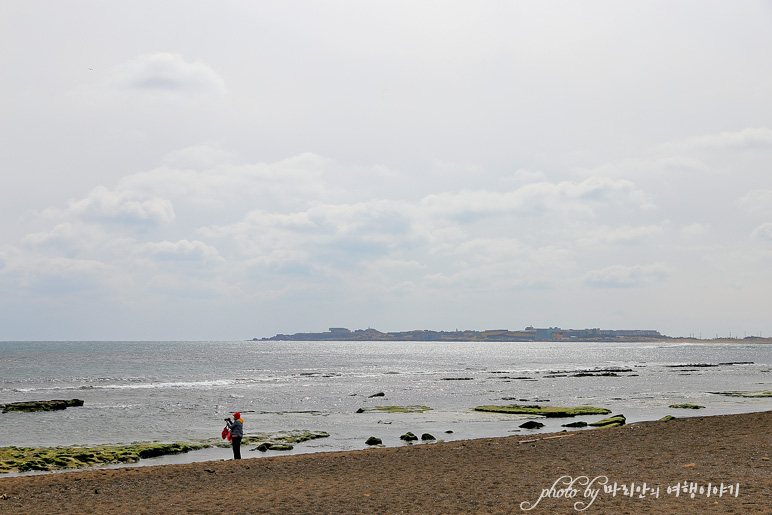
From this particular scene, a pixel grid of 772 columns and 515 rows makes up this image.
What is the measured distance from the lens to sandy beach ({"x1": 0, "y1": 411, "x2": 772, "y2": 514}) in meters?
16.4

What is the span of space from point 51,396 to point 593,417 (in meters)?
55.2

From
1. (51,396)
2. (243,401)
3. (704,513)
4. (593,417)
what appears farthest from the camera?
(51,396)

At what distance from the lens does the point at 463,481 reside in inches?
784

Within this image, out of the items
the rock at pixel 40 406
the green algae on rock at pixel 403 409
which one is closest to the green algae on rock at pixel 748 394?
the green algae on rock at pixel 403 409

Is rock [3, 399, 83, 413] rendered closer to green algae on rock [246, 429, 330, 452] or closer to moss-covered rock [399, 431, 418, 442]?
green algae on rock [246, 429, 330, 452]

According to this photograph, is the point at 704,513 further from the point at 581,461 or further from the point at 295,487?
the point at 295,487

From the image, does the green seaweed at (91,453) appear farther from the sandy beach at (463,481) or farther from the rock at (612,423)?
the rock at (612,423)

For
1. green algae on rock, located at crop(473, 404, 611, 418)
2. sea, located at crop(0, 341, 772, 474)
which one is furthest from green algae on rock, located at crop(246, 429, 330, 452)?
green algae on rock, located at crop(473, 404, 611, 418)

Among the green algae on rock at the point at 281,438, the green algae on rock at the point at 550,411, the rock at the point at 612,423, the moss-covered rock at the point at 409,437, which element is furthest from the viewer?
the green algae on rock at the point at 550,411

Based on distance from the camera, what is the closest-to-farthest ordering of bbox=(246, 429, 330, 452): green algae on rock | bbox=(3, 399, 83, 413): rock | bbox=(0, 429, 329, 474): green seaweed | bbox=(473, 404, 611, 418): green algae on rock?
bbox=(0, 429, 329, 474): green seaweed → bbox=(246, 429, 330, 452): green algae on rock → bbox=(473, 404, 611, 418): green algae on rock → bbox=(3, 399, 83, 413): rock

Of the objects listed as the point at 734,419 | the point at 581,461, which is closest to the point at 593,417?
the point at 734,419

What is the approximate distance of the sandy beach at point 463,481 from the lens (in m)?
16.4

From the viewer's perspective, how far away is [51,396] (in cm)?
6788

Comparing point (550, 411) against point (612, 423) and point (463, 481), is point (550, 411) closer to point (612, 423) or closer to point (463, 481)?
point (612, 423)
